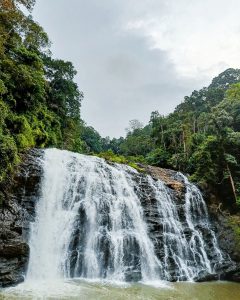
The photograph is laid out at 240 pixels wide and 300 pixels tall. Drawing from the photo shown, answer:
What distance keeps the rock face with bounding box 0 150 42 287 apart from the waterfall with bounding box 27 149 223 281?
1.10ft

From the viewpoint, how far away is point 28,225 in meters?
10.6

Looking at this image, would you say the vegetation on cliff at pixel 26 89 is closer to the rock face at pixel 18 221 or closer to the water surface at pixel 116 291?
the rock face at pixel 18 221

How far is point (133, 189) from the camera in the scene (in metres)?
14.5

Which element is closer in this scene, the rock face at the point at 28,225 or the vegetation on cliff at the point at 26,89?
the rock face at the point at 28,225

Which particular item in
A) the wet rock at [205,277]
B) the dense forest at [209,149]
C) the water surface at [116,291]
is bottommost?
the water surface at [116,291]

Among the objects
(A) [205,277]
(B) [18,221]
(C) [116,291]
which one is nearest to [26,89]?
(B) [18,221]

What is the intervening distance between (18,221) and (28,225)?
15.4 inches

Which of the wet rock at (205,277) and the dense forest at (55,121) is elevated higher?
the dense forest at (55,121)

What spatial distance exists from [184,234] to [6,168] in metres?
8.20

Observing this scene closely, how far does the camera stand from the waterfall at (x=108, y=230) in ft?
34.2

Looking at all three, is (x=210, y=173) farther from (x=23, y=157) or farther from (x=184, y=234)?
(x=23, y=157)

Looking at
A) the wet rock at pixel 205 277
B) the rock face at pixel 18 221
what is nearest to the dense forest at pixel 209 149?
the wet rock at pixel 205 277

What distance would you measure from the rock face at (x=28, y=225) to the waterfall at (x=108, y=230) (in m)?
0.14

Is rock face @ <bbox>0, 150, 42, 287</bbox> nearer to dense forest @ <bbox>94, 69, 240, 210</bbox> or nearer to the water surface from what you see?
the water surface
